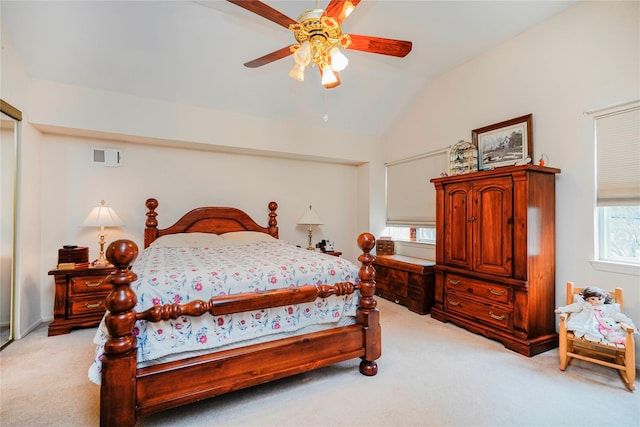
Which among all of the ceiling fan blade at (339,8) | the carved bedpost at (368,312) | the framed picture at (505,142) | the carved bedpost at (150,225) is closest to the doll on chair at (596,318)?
the framed picture at (505,142)

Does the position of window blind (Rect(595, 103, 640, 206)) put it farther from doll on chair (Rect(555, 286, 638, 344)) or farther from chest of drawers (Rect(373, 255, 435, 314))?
chest of drawers (Rect(373, 255, 435, 314))

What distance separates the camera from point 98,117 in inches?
128

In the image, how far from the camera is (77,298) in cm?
301

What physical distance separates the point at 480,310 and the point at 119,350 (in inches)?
119

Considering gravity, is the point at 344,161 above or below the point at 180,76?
below

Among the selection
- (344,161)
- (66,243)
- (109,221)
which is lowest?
(66,243)

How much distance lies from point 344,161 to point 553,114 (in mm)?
2773

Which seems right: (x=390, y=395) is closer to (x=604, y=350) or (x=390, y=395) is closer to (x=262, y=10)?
(x=604, y=350)

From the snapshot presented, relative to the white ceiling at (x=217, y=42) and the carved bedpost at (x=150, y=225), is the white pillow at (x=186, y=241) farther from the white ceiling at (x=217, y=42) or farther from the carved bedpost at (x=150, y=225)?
the white ceiling at (x=217, y=42)

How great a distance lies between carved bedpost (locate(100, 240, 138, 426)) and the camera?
1464mm

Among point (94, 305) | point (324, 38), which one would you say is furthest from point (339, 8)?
point (94, 305)

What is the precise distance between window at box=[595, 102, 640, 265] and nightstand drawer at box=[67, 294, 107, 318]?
188 inches

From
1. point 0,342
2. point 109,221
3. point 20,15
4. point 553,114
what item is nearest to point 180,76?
point 20,15

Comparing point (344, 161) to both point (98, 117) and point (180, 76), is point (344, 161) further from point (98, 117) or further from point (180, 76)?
point (98, 117)
